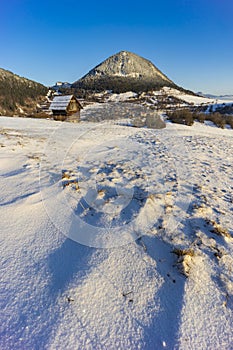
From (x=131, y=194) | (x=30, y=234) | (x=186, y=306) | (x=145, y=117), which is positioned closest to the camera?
(x=186, y=306)

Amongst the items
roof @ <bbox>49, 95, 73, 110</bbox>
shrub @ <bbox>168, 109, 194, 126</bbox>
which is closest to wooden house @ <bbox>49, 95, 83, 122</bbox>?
roof @ <bbox>49, 95, 73, 110</bbox>

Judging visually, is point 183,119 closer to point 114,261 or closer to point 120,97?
point 114,261

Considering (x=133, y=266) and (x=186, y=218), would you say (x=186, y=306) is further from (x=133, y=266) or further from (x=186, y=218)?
(x=186, y=218)

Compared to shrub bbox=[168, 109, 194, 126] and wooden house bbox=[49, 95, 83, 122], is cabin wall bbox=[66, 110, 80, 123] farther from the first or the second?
shrub bbox=[168, 109, 194, 126]

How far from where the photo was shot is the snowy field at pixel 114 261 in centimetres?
155

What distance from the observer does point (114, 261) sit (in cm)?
221

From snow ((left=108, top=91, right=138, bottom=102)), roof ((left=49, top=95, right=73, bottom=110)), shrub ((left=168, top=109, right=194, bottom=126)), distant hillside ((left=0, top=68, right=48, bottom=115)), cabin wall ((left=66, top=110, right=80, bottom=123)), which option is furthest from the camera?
snow ((left=108, top=91, right=138, bottom=102))

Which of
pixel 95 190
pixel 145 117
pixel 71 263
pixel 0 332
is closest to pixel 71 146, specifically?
pixel 95 190

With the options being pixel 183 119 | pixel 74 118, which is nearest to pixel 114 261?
pixel 183 119

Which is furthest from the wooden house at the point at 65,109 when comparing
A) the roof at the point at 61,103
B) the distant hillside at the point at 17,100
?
the distant hillside at the point at 17,100

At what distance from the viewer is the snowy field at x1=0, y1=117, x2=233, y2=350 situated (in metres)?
1.55

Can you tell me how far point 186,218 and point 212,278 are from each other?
106cm

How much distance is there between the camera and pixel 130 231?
8.77ft

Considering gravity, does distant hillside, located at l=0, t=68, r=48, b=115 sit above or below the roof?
below
